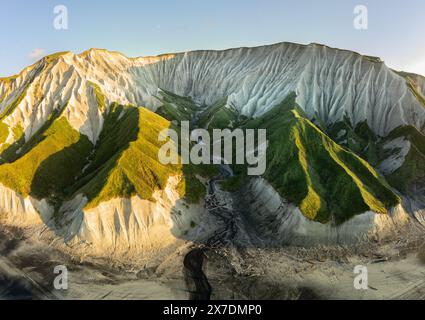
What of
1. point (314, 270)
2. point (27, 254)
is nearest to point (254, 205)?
point (314, 270)

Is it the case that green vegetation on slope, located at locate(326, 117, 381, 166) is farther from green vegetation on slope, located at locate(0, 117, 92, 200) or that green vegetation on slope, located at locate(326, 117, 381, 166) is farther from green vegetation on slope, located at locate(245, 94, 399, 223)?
green vegetation on slope, located at locate(0, 117, 92, 200)

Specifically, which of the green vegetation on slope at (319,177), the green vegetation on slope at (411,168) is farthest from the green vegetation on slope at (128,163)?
the green vegetation on slope at (411,168)

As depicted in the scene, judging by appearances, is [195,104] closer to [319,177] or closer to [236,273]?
[319,177]

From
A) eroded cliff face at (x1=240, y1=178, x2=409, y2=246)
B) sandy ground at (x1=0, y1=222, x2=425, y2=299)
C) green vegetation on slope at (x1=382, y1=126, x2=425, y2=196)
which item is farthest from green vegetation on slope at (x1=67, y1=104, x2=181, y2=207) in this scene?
green vegetation on slope at (x1=382, y1=126, x2=425, y2=196)

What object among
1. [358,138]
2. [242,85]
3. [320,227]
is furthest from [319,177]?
[242,85]

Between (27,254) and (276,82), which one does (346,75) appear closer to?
(276,82)
